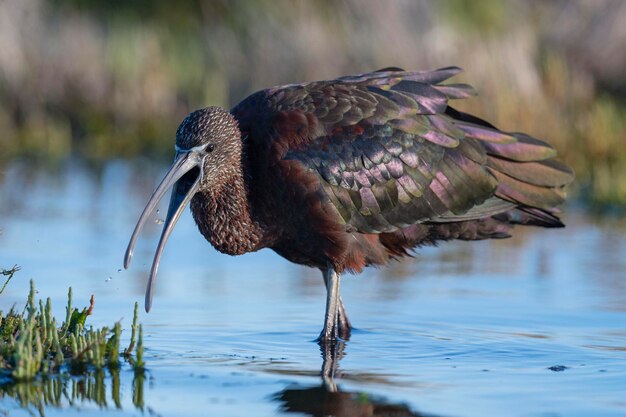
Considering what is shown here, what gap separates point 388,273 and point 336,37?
6.23 m

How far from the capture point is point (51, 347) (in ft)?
21.4

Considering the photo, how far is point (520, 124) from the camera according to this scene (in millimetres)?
13383

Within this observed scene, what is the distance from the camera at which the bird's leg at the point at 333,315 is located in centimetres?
748

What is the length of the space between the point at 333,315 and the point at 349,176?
78cm

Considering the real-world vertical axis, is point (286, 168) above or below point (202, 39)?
below

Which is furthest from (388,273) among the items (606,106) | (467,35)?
(467,35)

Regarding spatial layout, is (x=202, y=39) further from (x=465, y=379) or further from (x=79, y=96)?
(x=465, y=379)

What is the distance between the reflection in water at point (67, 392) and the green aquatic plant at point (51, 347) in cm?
5

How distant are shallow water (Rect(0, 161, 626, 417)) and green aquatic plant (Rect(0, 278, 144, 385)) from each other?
9cm

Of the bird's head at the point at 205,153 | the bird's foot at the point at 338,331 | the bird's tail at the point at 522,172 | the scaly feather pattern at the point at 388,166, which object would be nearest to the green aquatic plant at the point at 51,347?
the bird's head at the point at 205,153

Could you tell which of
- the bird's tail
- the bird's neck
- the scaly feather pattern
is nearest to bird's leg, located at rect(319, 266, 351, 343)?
the scaly feather pattern

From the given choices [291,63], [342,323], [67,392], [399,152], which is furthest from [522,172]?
[291,63]

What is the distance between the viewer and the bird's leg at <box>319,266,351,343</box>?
7.48 metres

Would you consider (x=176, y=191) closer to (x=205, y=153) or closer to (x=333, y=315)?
(x=205, y=153)
